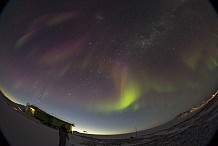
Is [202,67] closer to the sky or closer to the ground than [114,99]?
closer to the sky

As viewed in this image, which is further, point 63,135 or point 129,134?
point 129,134

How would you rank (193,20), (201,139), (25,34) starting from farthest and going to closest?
(193,20), (25,34), (201,139)

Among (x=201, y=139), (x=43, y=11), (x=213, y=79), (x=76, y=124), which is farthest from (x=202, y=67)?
(x=43, y=11)

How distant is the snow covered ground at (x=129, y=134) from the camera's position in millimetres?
1224

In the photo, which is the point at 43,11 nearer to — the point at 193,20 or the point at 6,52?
the point at 6,52

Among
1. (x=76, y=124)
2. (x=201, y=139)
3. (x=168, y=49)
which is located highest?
(x=168, y=49)

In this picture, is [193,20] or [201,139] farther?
[193,20]

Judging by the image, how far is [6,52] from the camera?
1354 mm

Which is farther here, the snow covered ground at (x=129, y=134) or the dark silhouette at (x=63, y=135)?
the dark silhouette at (x=63, y=135)

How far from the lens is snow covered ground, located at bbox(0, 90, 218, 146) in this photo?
1224mm

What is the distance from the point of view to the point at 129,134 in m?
1.59

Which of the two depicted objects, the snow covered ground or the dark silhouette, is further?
the dark silhouette

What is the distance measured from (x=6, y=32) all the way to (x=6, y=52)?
122 millimetres

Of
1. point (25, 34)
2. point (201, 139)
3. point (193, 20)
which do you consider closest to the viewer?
point (201, 139)
